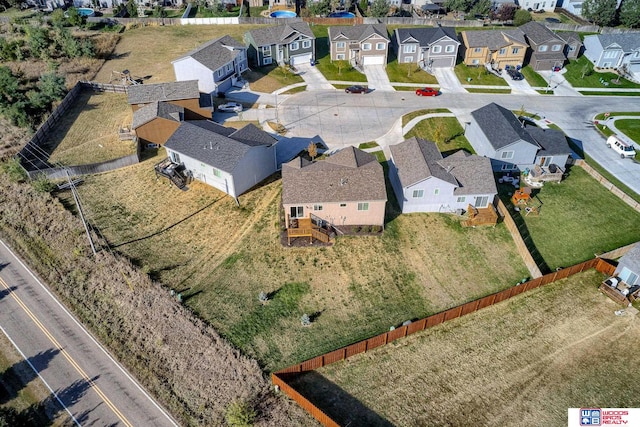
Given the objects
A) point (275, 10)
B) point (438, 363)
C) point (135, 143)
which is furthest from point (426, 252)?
point (275, 10)

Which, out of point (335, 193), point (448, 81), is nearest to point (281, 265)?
point (335, 193)

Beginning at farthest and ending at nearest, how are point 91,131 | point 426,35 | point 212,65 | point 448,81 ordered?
point 426,35 < point 448,81 < point 212,65 < point 91,131

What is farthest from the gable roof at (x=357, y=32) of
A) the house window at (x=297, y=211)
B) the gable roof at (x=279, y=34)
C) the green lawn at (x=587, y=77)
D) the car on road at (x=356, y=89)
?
the house window at (x=297, y=211)

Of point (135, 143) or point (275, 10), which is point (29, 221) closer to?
point (135, 143)

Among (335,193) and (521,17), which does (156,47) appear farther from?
(521,17)

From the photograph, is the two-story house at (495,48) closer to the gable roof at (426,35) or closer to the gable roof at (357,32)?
the gable roof at (426,35)

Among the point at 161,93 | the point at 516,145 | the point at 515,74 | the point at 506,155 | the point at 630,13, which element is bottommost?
the point at 506,155

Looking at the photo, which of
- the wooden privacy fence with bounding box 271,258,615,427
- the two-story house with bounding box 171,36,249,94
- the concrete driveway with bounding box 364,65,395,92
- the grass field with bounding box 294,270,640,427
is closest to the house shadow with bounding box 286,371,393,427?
the grass field with bounding box 294,270,640,427
